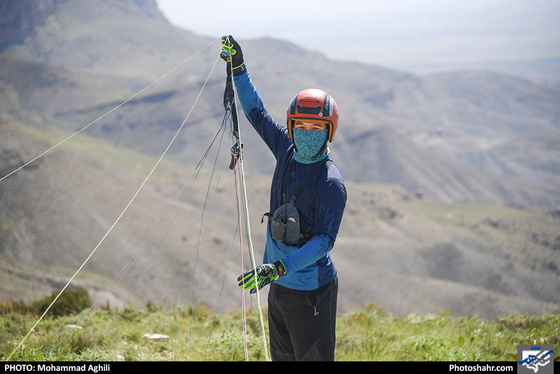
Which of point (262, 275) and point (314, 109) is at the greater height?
point (314, 109)

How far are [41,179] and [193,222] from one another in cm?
1667

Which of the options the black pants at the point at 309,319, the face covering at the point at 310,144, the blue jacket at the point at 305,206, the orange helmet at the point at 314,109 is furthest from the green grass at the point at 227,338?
the orange helmet at the point at 314,109

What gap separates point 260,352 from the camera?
513 centimetres

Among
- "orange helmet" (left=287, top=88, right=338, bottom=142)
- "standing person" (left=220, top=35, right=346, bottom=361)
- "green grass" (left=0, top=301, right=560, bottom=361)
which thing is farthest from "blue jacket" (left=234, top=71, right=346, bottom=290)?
"green grass" (left=0, top=301, right=560, bottom=361)

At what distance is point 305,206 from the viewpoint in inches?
125

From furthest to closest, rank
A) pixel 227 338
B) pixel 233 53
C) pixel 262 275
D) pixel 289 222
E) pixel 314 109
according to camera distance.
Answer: pixel 227 338 < pixel 233 53 < pixel 314 109 < pixel 289 222 < pixel 262 275

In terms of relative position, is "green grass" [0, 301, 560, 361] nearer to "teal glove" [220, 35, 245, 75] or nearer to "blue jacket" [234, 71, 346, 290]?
"blue jacket" [234, 71, 346, 290]

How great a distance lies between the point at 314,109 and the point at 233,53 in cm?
141

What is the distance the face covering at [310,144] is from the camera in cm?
325

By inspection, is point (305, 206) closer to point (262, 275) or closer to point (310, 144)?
point (310, 144)

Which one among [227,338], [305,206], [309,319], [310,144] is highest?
[310,144]

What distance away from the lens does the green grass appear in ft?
15.8

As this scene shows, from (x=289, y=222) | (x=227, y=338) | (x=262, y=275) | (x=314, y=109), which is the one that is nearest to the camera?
(x=262, y=275)

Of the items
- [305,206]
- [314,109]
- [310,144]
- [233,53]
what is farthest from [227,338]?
[233,53]
